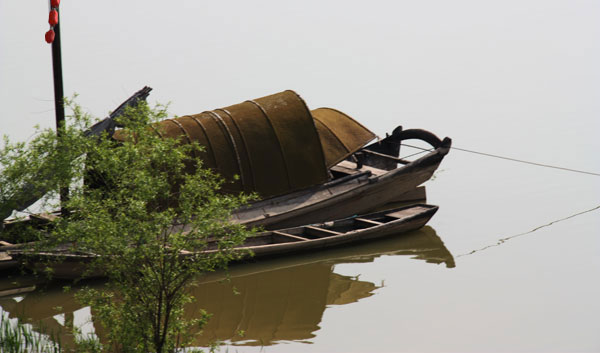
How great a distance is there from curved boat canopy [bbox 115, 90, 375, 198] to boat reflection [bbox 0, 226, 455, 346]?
176 cm

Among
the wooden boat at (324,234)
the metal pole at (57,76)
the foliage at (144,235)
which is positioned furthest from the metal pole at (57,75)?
the foliage at (144,235)

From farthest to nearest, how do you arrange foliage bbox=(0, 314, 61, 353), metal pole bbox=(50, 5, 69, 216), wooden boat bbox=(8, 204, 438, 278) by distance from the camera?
metal pole bbox=(50, 5, 69, 216) < wooden boat bbox=(8, 204, 438, 278) < foliage bbox=(0, 314, 61, 353)

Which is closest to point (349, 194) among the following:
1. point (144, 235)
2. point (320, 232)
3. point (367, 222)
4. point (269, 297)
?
point (367, 222)

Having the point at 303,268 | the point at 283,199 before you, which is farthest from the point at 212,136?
the point at 303,268

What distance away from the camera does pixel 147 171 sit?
11.8 meters

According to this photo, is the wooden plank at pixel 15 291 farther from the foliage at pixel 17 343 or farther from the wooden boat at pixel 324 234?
the foliage at pixel 17 343

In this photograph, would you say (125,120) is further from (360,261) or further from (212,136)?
(360,261)

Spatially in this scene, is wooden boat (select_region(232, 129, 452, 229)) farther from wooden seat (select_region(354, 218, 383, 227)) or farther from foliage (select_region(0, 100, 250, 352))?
Answer: foliage (select_region(0, 100, 250, 352))

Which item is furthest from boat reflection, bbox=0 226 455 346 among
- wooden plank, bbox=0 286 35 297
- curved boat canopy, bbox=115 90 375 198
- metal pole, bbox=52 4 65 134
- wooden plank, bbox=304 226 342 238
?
metal pole, bbox=52 4 65 134

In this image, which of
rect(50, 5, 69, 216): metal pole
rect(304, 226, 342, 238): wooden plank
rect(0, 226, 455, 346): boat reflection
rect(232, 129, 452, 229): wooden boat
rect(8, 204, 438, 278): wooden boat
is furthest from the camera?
rect(232, 129, 452, 229): wooden boat

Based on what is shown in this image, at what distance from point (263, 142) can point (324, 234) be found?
2.32m

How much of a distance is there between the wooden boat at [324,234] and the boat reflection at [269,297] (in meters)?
0.28

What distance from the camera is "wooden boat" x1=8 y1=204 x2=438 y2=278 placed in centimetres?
1628

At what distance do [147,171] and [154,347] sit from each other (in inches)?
91.7
